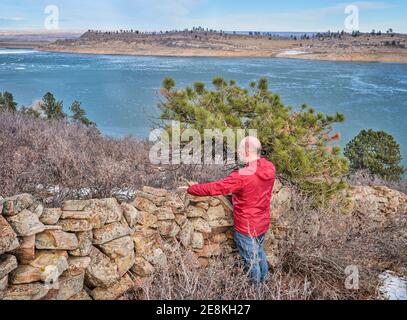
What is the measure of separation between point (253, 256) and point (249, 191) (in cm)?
69

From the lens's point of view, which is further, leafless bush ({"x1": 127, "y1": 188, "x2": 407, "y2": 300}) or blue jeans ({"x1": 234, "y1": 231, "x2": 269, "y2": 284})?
blue jeans ({"x1": 234, "y1": 231, "x2": 269, "y2": 284})

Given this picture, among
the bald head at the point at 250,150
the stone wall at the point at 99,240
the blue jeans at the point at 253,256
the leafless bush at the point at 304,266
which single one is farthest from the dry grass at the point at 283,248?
the bald head at the point at 250,150

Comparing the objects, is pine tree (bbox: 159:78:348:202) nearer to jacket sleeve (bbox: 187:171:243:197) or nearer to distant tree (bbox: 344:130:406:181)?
jacket sleeve (bbox: 187:171:243:197)

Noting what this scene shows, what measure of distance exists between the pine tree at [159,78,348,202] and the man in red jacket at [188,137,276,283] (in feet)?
5.57

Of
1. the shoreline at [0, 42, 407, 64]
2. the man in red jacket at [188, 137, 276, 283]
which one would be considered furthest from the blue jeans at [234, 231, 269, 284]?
the shoreline at [0, 42, 407, 64]

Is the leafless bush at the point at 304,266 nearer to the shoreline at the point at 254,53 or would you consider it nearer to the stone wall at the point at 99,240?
the stone wall at the point at 99,240

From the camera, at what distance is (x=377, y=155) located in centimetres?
1351

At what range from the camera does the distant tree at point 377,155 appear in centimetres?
1330

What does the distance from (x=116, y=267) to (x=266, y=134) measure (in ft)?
9.86

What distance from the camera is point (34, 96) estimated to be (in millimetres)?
30969

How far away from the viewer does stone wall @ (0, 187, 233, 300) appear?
10.1 feet

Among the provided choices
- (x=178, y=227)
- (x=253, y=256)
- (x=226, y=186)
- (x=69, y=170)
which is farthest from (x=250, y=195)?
(x=69, y=170)

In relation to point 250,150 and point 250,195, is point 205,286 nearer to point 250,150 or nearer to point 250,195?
point 250,195
